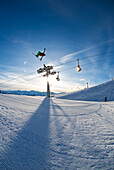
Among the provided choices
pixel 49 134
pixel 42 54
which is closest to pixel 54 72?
pixel 42 54

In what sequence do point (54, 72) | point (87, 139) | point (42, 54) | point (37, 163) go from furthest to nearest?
point (54, 72) → point (42, 54) → point (87, 139) → point (37, 163)

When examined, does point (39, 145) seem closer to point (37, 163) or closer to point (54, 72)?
point (37, 163)

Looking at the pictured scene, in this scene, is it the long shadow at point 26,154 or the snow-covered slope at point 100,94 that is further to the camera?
the snow-covered slope at point 100,94

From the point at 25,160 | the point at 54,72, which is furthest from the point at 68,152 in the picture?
the point at 54,72

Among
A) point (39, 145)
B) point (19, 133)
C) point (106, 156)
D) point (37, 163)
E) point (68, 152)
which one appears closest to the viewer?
point (37, 163)

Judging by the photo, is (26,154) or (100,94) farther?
(100,94)

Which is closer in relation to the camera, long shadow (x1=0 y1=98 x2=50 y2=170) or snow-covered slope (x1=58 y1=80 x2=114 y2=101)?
long shadow (x1=0 y1=98 x2=50 y2=170)

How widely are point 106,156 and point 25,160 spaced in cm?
124

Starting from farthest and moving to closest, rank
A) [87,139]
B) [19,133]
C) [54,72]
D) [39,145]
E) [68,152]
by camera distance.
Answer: [54,72] → [19,133] → [87,139] → [39,145] → [68,152]

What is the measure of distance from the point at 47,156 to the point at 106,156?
925 millimetres

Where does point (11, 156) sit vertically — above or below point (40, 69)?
below

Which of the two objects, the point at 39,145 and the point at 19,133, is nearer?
the point at 39,145

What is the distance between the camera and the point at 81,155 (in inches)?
47.8

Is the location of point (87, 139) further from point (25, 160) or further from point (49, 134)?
point (25, 160)
